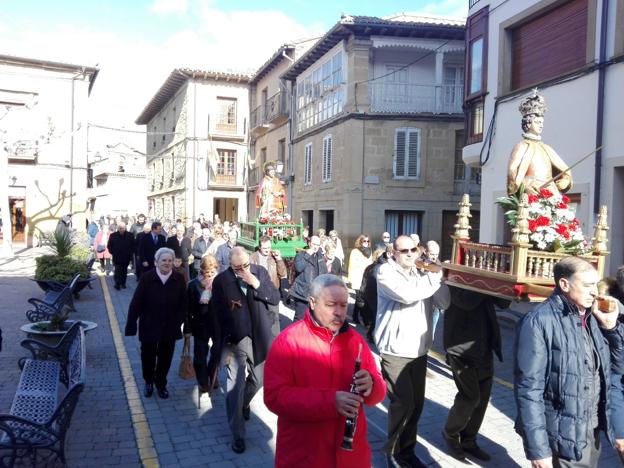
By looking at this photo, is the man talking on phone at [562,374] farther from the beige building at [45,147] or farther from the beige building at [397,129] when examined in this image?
the beige building at [45,147]

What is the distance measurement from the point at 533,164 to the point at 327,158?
16637 mm

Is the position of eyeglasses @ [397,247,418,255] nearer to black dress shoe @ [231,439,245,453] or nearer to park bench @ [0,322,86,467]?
black dress shoe @ [231,439,245,453]

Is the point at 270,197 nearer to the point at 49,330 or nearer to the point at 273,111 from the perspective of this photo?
the point at 49,330

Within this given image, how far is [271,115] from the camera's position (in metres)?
27.9

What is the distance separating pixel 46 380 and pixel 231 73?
28.5m

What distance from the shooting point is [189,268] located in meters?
13.6

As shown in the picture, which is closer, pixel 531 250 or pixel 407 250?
pixel 531 250

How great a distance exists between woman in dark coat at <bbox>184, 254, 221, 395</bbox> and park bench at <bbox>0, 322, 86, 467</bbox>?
1261 millimetres

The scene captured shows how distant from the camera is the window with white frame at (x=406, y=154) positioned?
19.4 m

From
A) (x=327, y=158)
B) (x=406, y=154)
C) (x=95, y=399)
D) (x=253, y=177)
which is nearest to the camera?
(x=95, y=399)

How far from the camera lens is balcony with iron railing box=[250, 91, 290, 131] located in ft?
85.5

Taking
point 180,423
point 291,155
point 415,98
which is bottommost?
point 180,423

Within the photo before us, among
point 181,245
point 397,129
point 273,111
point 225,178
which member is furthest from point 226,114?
point 181,245

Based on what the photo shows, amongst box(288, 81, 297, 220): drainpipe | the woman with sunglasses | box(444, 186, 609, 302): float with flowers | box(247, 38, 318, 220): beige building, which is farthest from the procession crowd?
box(288, 81, 297, 220): drainpipe
